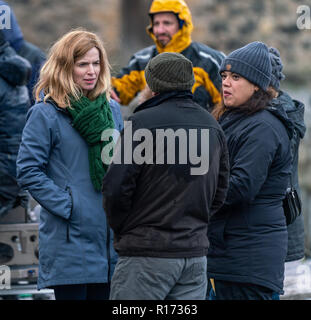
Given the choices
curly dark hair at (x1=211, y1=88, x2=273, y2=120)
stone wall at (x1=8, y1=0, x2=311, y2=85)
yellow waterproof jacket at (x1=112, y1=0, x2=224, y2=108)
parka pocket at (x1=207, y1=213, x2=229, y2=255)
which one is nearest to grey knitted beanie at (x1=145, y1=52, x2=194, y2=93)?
curly dark hair at (x1=211, y1=88, x2=273, y2=120)

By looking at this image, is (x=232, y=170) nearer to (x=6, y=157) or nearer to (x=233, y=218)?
(x=233, y=218)

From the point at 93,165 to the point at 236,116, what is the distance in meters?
0.81

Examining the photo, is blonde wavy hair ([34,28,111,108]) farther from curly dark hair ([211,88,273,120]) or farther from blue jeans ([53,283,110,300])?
blue jeans ([53,283,110,300])

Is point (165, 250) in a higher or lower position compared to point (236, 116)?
lower

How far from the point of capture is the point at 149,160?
3494 millimetres

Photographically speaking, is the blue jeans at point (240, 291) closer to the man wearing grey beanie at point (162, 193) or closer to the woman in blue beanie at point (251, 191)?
the woman in blue beanie at point (251, 191)

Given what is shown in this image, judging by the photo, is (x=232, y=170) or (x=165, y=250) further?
(x=232, y=170)

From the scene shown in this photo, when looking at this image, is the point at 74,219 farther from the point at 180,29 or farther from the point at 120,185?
the point at 180,29

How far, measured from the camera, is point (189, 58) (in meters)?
5.86

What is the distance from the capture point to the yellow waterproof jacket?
5785mm

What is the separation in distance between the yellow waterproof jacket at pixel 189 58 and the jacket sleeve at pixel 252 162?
164cm

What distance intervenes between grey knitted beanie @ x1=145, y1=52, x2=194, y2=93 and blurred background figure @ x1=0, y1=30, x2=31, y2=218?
179cm

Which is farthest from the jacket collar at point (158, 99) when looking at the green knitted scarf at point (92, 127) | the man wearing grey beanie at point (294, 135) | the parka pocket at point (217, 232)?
the man wearing grey beanie at point (294, 135)

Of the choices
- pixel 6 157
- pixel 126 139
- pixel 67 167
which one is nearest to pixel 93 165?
pixel 67 167
